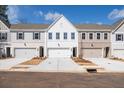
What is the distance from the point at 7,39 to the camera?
140ft

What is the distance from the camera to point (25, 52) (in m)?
43.2

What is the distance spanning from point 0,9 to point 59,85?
52.1m

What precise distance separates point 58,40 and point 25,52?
5.55 meters

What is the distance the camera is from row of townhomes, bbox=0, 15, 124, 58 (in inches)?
1683

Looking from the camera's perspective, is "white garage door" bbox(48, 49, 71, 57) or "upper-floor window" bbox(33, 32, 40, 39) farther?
"white garage door" bbox(48, 49, 71, 57)

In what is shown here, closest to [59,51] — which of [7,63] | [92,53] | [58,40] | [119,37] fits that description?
[58,40]

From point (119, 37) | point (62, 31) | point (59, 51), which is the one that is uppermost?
point (62, 31)

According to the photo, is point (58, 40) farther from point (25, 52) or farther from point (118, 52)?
point (118, 52)

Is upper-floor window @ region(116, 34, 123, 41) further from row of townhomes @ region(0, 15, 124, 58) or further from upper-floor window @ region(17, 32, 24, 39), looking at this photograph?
upper-floor window @ region(17, 32, 24, 39)

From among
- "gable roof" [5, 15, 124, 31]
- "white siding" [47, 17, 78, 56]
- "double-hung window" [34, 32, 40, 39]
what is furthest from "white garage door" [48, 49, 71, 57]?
"gable roof" [5, 15, 124, 31]
